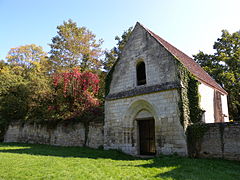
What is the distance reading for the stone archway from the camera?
10859mm

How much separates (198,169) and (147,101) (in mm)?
4669

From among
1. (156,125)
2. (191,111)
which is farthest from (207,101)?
(156,125)

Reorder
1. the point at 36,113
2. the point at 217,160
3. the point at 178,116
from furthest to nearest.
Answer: the point at 36,113 < the point at 178,116 < the point at 217,160

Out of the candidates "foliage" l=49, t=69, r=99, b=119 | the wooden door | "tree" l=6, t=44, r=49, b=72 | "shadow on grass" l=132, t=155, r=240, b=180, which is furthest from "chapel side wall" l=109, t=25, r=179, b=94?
"tree" l=6, t=44, r=49, b=72

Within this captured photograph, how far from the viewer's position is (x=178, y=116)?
932 centimetres

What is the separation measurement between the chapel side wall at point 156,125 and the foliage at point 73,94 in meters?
3.46

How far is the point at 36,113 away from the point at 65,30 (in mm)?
11210

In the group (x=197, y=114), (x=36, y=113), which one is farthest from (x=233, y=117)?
(x=36, y=113)

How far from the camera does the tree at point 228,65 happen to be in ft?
63.2

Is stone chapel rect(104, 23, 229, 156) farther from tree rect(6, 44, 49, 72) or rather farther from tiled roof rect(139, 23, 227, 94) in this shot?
tree rect(6, 44, 49, 72)

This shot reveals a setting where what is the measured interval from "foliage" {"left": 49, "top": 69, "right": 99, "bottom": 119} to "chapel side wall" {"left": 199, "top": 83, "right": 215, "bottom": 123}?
7.95 m

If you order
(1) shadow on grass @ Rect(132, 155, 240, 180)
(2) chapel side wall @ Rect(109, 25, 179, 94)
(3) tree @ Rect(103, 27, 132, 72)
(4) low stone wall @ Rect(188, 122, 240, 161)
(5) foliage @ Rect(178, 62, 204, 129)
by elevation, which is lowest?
(1) shadow on grass @ Rect(132, 155, 240, 180)

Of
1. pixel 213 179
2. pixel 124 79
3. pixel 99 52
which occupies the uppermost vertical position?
pixel 99 52

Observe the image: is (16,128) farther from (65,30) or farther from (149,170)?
(149,170)
